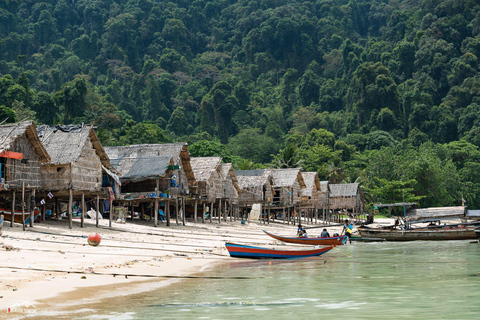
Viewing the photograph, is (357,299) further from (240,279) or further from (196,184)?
(196,184)

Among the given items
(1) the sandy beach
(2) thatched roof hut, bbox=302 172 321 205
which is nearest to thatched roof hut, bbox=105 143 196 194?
(1) the sandy beach

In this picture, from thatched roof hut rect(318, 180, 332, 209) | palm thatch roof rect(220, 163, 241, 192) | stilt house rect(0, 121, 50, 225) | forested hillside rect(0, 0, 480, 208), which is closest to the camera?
stilt house rect(0, 121, 50, 225)

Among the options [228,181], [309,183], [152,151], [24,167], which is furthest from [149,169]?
[309,183]

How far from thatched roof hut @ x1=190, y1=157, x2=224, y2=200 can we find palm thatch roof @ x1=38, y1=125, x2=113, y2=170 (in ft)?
41.1

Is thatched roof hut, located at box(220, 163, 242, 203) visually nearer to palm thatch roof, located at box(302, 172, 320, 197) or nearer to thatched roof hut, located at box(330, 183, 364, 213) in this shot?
palm thatch roof, located at box(302, 172, 320, 197)

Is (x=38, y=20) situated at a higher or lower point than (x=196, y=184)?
higher

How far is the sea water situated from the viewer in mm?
11922

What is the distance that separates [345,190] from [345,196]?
710 millimetres

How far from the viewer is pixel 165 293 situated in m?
14.1

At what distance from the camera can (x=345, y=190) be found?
→ 68.2 m

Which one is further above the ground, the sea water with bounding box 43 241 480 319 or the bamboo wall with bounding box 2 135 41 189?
the bamboo wall with bounding box 2 135 41 189

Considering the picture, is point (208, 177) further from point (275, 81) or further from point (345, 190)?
point (275, 81)

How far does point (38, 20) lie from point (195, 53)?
40.8 metres

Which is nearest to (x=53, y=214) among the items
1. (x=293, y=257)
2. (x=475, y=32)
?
(x=293, y=257)
